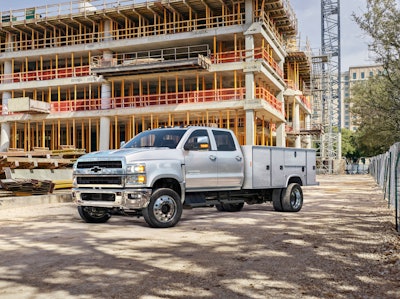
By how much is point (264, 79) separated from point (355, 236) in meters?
29.0

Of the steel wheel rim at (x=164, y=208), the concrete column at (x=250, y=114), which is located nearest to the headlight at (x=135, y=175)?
the steel wheel rim at (x=164, y=208)

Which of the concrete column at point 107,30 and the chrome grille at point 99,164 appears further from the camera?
the concrete column at point 107,30

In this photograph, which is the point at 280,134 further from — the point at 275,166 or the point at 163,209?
the point at 163,209

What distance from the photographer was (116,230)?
30.6ft

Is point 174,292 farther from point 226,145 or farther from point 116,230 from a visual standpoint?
point 226,145

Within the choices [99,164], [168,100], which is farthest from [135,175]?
[168,100]

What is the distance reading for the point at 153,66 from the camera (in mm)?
33062

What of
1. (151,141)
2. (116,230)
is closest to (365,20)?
(151,141)

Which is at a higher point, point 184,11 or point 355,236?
point 184,11

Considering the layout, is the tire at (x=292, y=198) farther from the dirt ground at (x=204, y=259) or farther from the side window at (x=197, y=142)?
the side window at (x=197, y=142)

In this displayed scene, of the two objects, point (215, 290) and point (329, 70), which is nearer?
point (215, 290)

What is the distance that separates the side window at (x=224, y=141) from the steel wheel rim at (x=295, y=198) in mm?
2910

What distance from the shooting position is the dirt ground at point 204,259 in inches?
192

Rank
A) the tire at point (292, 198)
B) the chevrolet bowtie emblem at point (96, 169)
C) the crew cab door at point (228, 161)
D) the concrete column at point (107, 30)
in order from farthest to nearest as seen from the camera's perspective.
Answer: the concrete column at point (107, 30) < the tire at point (292, 198) < the crew cab door at point (228, 161) < the chevrolet bowtie emblem at point (96, 169)
